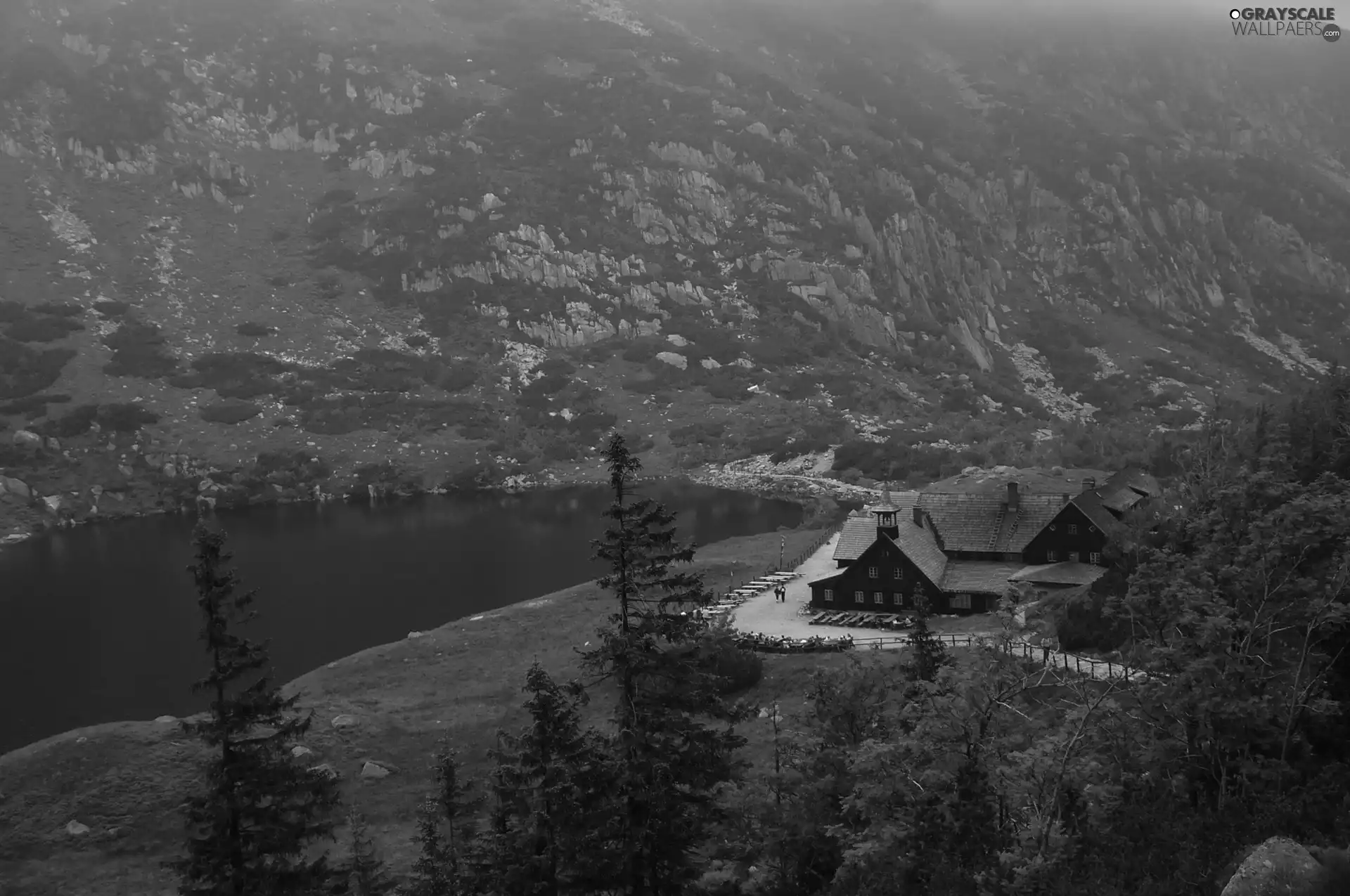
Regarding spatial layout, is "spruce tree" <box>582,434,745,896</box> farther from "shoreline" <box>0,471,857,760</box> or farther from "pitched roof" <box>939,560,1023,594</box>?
"shoreline" <box>0,471,857,760</box>

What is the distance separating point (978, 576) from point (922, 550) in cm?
347

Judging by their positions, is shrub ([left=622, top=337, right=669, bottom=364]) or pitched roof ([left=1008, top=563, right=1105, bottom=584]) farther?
shrub ([left=622, top=337, right=669, bottom=364])

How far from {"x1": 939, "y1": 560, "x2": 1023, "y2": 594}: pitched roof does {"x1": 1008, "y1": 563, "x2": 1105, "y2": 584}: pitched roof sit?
860 mm

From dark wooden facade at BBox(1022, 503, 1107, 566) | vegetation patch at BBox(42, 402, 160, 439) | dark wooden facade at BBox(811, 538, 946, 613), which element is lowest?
dark wooden facade at BBox(811, 538, 946, 613)

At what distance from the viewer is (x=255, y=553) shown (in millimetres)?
93688

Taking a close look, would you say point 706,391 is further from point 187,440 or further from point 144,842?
point 144,842

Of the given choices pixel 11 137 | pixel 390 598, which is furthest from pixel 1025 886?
pixel 11 137

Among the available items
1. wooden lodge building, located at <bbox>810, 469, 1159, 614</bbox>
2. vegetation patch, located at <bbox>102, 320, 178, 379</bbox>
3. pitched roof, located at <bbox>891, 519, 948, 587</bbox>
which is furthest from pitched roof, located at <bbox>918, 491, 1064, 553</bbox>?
vegetation patch, located at <bbox>102, 320, 178, 379</bbox>

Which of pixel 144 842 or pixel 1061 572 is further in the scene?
pixel 1061 572

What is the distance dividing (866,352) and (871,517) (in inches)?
5314

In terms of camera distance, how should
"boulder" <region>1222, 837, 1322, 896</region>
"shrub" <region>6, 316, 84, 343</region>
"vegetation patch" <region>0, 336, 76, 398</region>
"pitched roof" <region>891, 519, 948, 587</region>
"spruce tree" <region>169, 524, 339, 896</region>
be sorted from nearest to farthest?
"boulder" <region>1222, 837, 1322, 896</region>
"spruce tree" <region>169, 524, 339, 896</region>
"pitched roof" <region>891, 519, 948, 587</region>
"vegetation patch" <region>0, 336, 76, 398</region>
"shrub" <region>6, 316, 84, 343</region>

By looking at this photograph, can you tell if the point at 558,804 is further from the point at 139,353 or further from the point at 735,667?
the point at 139,353

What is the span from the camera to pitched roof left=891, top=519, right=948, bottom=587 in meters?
54.3

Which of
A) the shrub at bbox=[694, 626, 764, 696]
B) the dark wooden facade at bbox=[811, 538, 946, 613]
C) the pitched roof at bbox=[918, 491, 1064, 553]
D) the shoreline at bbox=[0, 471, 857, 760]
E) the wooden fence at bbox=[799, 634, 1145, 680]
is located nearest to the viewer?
the wooden fence at bbox=[799, 634, 1145, 680]
